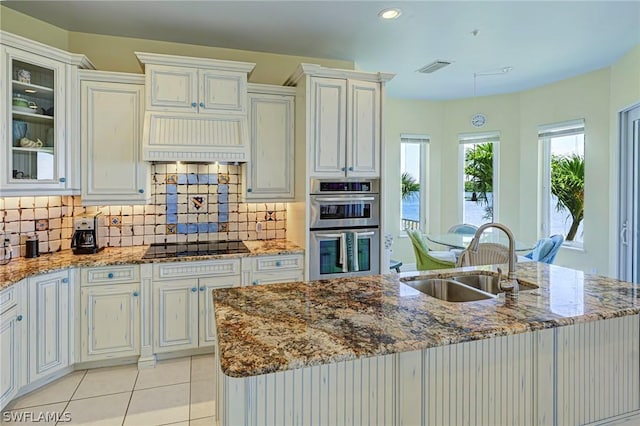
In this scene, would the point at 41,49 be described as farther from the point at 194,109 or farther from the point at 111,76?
the point at 194,109

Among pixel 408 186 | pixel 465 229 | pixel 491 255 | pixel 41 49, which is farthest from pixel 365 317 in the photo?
pixel 408 186

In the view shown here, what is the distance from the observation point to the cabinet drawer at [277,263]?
3359mm

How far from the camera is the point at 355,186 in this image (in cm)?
362

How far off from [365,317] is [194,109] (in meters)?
2.52

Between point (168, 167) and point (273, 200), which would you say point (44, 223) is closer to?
point (168, 167)

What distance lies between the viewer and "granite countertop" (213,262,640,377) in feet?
4.20

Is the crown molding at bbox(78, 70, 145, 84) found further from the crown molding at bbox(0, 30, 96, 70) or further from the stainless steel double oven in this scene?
the stainless steel double oven

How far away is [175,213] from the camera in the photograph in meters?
3.70

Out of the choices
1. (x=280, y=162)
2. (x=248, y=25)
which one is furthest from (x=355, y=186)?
(x=248, y=25)

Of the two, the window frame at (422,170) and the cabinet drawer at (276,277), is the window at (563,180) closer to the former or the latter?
the window frame at (422,170)

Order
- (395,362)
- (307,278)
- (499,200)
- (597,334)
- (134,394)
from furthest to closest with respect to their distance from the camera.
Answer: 1. (499,200)
2. (307,278)
3. (134,394)
4. (597,334)
5. (395,362)

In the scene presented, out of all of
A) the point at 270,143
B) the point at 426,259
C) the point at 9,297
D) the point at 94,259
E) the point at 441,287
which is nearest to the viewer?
the point at 441,287

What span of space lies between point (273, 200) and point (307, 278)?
82 centimetres

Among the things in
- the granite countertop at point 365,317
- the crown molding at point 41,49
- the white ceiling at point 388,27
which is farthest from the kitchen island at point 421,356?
the crown molding at point 41,49
